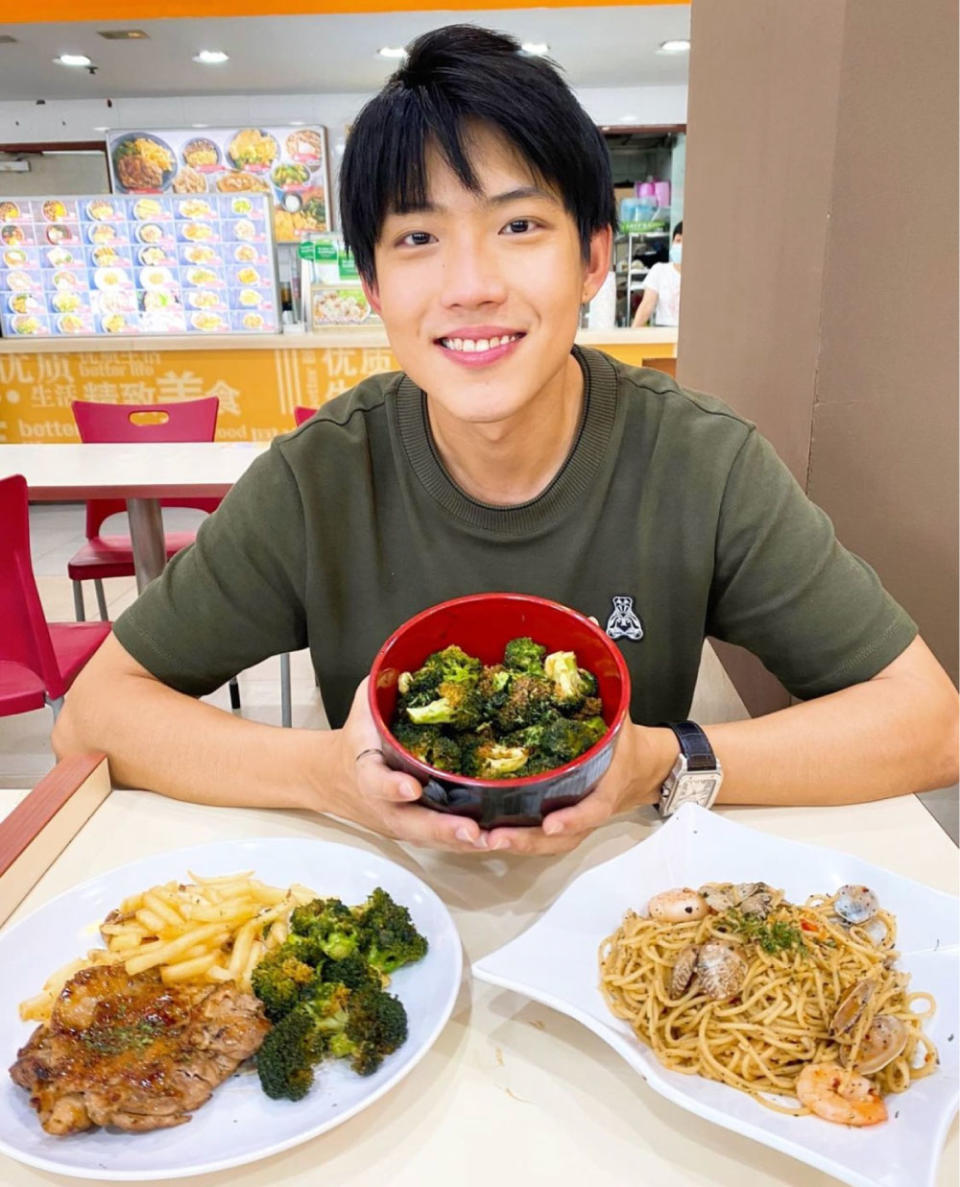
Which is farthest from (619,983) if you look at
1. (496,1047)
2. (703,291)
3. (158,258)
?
(158,258)

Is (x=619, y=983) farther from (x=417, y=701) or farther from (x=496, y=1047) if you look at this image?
(x=417, y=701)

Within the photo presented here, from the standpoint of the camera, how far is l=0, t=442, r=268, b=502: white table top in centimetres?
313

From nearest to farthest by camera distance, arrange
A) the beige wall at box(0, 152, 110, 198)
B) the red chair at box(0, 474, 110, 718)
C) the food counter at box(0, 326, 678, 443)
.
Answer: the red chair at box(0, 474, 110, 718)
the food counter at box(0, 326, 678, 443)
the beige wall at box(0, 152, 110, 198)

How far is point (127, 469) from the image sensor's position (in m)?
3.43

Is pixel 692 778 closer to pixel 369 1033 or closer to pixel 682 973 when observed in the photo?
pixel 682 973

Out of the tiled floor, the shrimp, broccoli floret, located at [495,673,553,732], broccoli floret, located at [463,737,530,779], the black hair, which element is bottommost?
the tiled floor

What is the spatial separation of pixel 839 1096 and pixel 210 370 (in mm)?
6397

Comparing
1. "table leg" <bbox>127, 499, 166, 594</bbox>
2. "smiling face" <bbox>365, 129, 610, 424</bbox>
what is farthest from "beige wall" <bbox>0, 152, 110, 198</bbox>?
"smiling face" <bbox>365, 129, 610, 424</bbox>

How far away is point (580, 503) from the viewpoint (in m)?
1.33

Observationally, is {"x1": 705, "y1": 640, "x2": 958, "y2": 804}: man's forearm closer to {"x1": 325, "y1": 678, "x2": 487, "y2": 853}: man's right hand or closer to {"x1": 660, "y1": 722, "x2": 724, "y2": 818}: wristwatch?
{"x1": 660, "y1": 722, "x2": 724, "y2": 818}: wristwatch

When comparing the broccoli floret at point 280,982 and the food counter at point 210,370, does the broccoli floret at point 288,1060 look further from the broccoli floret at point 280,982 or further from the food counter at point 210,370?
the food counter at point 210,370

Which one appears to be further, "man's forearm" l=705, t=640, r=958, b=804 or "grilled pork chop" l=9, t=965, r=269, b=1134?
"man's forearm" l=705, t=640, r=958, b=804

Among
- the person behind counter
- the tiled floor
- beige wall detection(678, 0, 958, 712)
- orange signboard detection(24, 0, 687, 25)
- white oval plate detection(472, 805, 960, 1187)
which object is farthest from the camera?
the person behind counter

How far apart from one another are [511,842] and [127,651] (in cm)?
74
